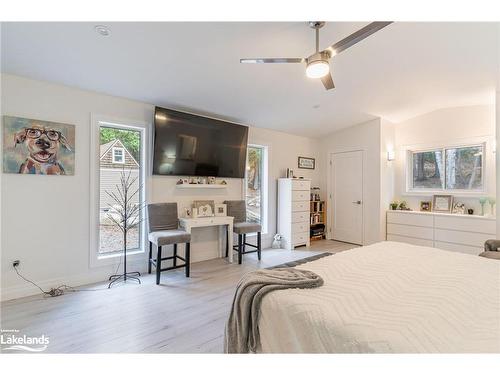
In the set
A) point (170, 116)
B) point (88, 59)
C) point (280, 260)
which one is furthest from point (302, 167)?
point (88, 59)

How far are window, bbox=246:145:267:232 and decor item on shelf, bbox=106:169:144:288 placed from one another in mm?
2009

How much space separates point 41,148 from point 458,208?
19.8ft

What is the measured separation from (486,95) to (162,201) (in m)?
4.99

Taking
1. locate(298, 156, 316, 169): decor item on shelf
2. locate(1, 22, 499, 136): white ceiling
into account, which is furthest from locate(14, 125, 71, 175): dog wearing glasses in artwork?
locate(298, 156, 316, 169): decor item on shelf

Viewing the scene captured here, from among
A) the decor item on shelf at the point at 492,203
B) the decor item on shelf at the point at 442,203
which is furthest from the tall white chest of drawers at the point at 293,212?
the decor item on shelf at the point at 492,203

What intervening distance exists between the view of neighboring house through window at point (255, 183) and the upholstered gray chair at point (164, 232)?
5.37 ft

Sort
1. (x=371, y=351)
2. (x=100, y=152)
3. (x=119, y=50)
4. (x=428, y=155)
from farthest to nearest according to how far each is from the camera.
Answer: (x=428, y=155) < (x=100, y=152) < (x=119, y=50) < (x=371, y=351)

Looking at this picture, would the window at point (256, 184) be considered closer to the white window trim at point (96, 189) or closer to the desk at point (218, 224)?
the desk at point (218, 224)

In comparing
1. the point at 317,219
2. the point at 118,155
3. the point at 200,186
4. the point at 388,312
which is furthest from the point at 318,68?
the point at 317,219

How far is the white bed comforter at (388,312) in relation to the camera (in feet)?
3.17

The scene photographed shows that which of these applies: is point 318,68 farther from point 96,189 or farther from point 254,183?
point 254,183

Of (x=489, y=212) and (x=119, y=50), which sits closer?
(x=119, y=50)
